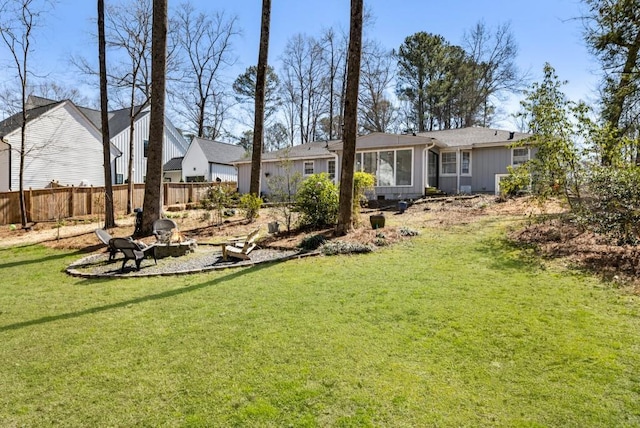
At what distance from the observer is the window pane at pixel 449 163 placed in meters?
17.5

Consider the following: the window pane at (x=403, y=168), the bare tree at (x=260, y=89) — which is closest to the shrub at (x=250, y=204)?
the bare tree at (x=260, y=89)

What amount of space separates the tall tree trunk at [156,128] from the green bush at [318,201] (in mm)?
4073

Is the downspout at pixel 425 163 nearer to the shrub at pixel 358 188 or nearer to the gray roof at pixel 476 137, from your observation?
the gray roof at pixel 476 137

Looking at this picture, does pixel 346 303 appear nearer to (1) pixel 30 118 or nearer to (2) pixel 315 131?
(1) pixel 30 118

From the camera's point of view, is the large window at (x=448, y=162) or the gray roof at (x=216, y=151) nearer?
the large window at (x=448, y=162)

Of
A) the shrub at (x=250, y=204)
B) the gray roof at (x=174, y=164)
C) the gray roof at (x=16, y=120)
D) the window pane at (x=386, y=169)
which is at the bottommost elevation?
the shrub at (x=250, y=204)

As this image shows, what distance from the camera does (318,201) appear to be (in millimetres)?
9852

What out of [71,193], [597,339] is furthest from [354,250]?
[71,193]

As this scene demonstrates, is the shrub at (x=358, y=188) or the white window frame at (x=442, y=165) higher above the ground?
the white window frame at (x=442, y=165)

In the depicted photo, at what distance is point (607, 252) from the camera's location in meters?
6.05

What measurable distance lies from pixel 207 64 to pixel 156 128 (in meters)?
28.1

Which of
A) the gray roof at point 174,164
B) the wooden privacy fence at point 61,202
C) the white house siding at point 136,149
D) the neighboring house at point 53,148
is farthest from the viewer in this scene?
the gray roof at point 174,164

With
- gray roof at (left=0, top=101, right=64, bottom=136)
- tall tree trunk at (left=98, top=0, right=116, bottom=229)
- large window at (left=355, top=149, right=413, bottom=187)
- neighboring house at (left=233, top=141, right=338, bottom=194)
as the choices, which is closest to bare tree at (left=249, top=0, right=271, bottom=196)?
tall tree trunk at (left=98, top=0, right=116, bottom=229)

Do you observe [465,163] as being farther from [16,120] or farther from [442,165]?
[16,120]
